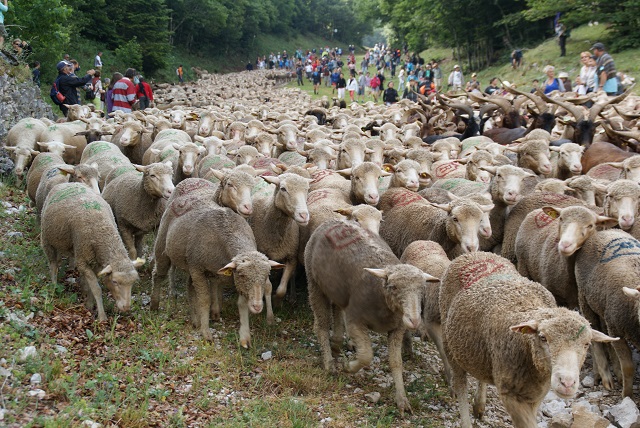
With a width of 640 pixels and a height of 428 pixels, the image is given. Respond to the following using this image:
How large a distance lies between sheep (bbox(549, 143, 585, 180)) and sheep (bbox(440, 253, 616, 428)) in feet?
15.0

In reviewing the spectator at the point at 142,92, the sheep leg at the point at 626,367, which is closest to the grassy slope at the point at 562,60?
the spectator at the point at 142,92

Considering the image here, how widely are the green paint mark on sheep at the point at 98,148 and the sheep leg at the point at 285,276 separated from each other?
15.6ft

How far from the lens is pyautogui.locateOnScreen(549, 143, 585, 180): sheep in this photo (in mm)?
8899

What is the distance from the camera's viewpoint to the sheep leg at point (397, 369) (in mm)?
5219

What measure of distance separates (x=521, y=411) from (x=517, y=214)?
3527 millimetres

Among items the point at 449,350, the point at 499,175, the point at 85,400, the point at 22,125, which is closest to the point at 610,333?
the point at 449,350

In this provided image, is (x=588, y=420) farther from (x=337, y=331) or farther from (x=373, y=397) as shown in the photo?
(x=337, y=331)

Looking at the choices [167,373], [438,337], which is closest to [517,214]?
[438,337]

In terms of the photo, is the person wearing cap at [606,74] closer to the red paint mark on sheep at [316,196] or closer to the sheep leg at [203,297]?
the red paint mark on sheep at [316,196]

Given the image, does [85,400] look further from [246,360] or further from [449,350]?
[449,350]

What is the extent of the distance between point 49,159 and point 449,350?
286 inches

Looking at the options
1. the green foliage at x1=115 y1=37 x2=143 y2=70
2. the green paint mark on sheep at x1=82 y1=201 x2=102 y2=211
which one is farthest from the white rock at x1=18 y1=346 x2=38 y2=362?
the green foliage at x1=115 y1=37 x2=143 y2=70

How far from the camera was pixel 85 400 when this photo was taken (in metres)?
4.61

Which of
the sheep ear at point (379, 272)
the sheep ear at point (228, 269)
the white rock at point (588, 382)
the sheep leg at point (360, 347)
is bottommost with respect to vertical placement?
the white rock at point (588, 382)
